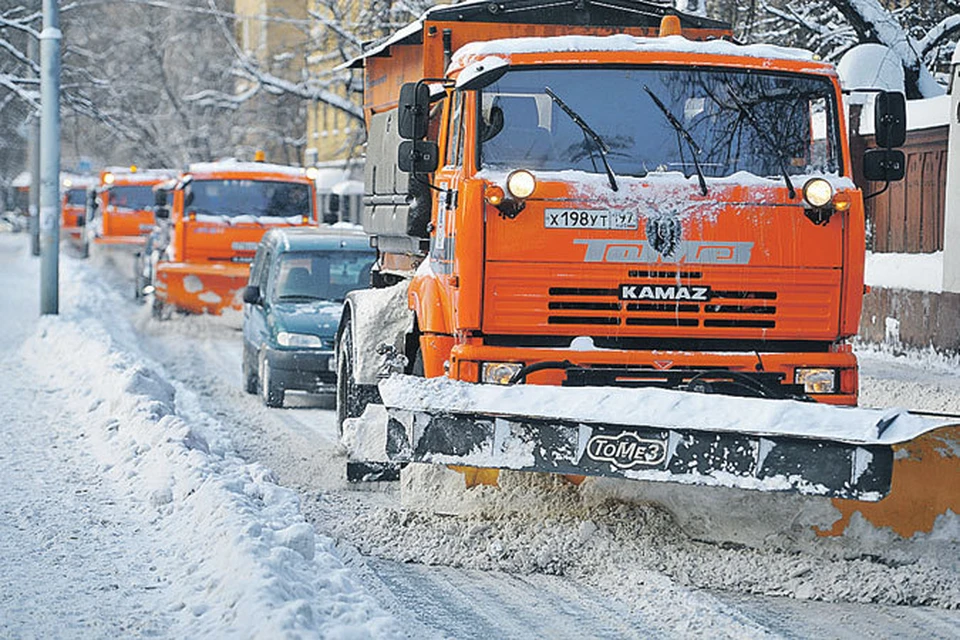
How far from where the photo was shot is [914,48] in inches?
611

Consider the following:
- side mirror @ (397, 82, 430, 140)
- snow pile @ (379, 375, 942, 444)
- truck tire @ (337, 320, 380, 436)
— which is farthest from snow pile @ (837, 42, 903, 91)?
snow pile @ (379, 375, 942, 444)

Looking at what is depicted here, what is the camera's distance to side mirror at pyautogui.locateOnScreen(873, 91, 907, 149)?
832cm

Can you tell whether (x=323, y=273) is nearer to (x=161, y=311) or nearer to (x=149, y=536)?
(x=149, y=536)

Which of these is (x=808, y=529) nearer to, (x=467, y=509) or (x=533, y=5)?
(x=467, y=509)

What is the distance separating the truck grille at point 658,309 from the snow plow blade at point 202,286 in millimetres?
14581

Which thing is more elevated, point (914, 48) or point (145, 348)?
point (914, 48)

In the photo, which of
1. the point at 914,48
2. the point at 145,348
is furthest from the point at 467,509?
the point at 145,348

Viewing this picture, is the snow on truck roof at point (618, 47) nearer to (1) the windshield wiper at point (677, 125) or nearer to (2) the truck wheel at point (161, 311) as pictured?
(1) the windshield wiper at point (677, 125)

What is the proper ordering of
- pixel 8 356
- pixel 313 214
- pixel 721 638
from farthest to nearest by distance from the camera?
pixel 313 214 < pixel 8 356 < pixel 721 638

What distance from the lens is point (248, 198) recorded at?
2316 cm

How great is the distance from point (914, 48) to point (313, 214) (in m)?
10.5

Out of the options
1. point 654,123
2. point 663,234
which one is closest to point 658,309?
point 663,234

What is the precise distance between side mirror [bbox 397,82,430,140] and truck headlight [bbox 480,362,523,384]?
1351 millimetres

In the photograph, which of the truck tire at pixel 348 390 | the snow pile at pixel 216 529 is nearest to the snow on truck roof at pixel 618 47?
the truck tire at pixel 348 390
